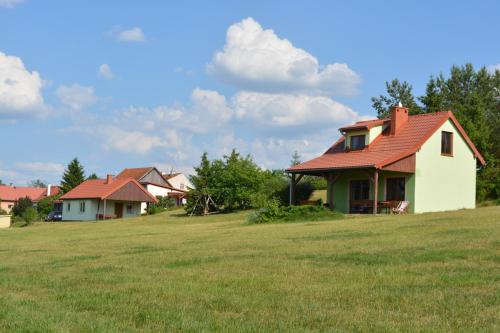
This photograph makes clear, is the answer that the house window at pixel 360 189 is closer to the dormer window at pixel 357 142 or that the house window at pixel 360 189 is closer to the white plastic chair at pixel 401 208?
the dormer window at pixel 357 142

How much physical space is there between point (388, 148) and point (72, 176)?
62.7 metres

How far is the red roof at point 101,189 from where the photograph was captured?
69.1 meters

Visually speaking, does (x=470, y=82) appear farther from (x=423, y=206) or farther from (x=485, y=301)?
(x=485, y=301)

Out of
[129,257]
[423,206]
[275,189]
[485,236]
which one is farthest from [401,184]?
[129,257]

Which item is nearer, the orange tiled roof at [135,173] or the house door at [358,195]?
the house door at [358,195]

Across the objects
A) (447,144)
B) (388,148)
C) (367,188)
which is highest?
(447,144)

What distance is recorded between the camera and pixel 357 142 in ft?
128

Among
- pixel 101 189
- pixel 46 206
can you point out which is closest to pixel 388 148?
pixel 101 189

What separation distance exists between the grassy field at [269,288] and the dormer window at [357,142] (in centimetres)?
2258

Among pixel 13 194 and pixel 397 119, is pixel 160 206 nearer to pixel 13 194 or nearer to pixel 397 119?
pixel 397 119

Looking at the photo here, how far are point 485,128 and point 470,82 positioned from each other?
26079mm

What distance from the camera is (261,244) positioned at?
16953 millimetres

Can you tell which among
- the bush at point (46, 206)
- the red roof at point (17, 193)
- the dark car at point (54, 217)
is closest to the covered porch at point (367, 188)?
the dark car at point (54, 217)

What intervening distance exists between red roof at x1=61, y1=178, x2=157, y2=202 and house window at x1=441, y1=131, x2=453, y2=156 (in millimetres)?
40611
